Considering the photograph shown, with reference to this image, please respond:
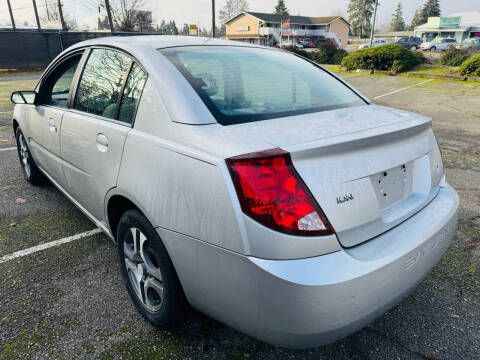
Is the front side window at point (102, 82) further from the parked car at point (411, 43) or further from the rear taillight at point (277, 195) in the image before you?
the parked car at point (411, 43)

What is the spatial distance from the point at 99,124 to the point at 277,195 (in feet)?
4.63

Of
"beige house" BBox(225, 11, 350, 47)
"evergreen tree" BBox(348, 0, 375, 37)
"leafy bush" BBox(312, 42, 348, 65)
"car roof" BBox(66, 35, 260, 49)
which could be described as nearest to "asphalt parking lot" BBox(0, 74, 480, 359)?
"car roof" BBox(66, 35, 260, 49)

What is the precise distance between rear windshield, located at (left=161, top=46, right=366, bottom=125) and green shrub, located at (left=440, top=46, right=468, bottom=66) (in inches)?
736

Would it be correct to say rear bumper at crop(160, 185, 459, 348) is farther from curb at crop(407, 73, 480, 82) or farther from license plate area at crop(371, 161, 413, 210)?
curb at crop(407, 73, 480, 82)

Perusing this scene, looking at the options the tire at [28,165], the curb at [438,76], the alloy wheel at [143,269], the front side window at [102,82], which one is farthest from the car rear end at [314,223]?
the curb at [438,76]

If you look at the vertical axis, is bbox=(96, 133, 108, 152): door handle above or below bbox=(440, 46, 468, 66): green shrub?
above

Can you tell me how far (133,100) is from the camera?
206cm

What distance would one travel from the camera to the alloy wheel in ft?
6.40

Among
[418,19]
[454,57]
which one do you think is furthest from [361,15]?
[454,57]

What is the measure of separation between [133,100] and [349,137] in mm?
1234

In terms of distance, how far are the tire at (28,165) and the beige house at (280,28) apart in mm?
68897

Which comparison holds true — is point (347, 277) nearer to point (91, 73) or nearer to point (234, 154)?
point (234, 154)

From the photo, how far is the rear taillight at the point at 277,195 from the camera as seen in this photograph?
54.2 inches

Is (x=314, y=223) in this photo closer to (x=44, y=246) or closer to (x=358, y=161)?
(x=358, y=161)
